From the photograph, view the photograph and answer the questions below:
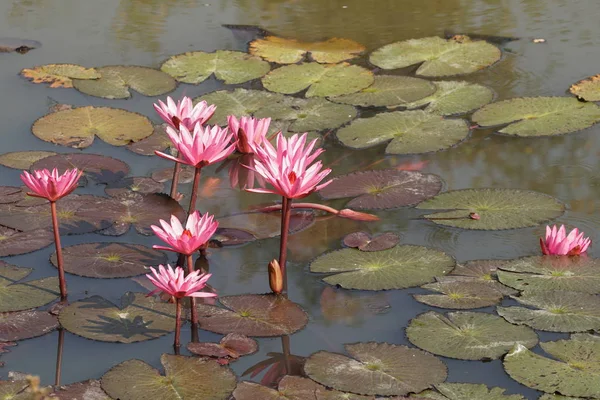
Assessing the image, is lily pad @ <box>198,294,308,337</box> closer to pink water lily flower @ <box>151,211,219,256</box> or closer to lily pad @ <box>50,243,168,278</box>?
pink water lily flower @ <box>151,211,219,256</box>

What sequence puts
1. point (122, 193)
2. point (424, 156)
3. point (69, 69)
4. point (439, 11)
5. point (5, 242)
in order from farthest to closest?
1. point (439, 11)
2. point (69, 69)
3. point (424, 156)
4. point (122, 193)
5. point (5, 242)

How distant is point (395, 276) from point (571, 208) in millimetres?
915

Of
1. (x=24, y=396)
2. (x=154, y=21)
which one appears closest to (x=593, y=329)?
(x=24, y=396)

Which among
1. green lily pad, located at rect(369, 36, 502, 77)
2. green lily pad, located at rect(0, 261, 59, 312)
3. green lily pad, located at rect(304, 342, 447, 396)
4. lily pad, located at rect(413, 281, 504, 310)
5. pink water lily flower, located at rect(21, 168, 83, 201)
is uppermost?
pink water lily flower, located at rect(21, 168, 83, 201)

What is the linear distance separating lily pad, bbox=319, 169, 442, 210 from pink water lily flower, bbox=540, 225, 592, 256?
2.02 feet

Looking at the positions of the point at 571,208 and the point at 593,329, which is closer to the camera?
the point at 593,329

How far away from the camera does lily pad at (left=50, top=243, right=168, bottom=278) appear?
317 centimetres

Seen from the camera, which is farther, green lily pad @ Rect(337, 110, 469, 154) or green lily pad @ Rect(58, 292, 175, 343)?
green lily pad @ Rect(337, 110, 469, 154)

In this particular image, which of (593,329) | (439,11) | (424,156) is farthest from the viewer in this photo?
(439,11)

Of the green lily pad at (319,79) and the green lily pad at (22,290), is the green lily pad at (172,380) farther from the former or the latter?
the green lily pad at (319,79)

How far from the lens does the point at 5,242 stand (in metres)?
3.38

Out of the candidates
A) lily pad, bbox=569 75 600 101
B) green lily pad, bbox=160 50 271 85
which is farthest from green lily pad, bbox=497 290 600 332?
green lily pad, bbox=160 50 271 85

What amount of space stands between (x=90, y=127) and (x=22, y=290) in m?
1.50

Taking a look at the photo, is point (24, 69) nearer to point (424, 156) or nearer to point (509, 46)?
point (424, 156)
